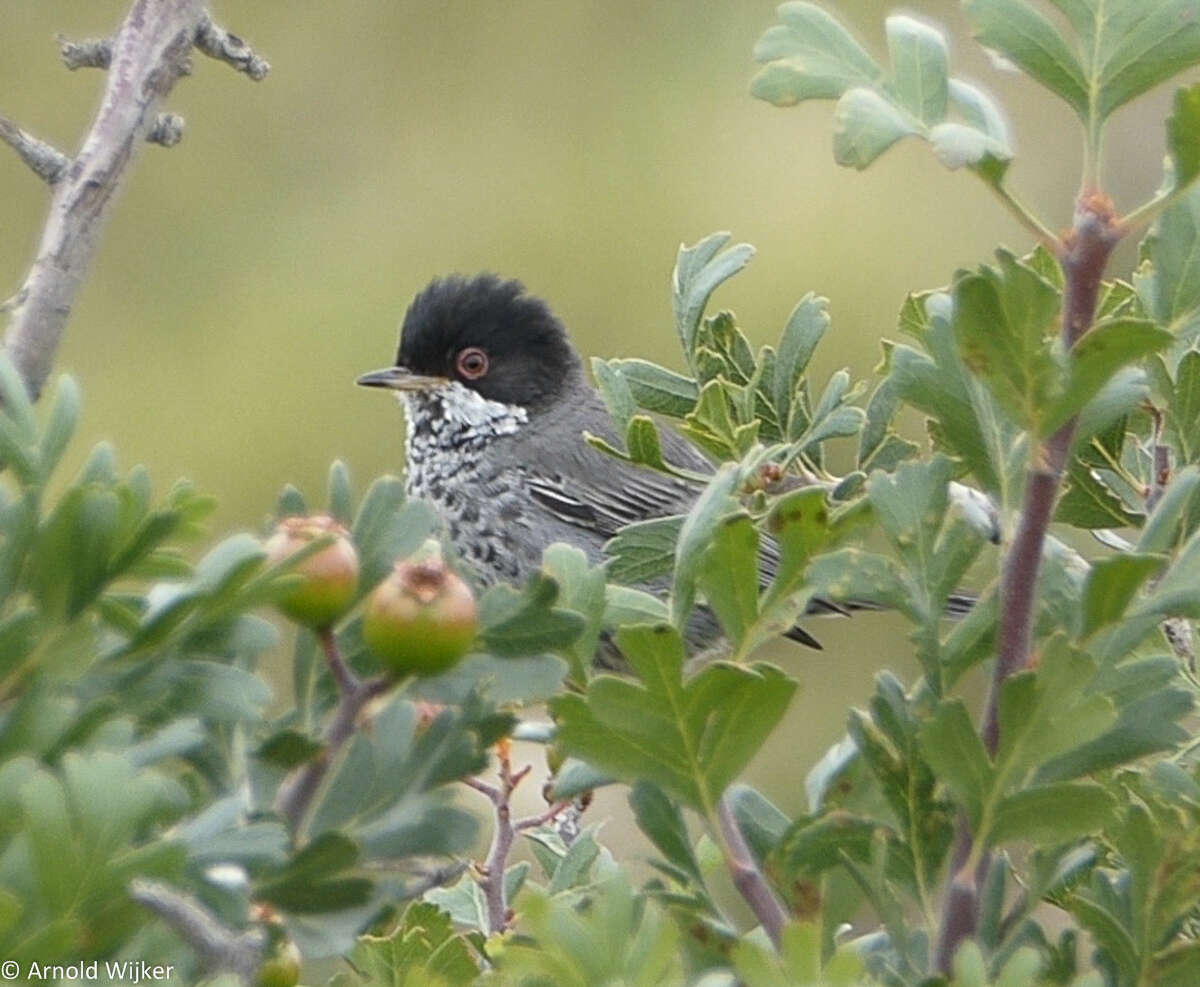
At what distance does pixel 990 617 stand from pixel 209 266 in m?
8.98

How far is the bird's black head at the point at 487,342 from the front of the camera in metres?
5.26

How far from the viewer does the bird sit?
17.0 feet

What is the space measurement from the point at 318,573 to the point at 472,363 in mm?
4272

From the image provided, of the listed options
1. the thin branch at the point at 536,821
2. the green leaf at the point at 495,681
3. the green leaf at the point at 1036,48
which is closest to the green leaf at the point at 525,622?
the green leaf at the point at 495,681

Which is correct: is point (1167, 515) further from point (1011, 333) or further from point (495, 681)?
point (495, 681)

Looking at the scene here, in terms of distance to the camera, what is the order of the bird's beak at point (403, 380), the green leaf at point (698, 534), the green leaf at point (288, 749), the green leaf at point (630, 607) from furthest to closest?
the bird's beak at point (403, 380), the green leaf at point (630, 607), the green leaf at point (698, 534), the green leaf at point (288, 749)

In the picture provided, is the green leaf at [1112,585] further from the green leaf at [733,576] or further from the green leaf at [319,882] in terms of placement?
the green leaf at [319,882]

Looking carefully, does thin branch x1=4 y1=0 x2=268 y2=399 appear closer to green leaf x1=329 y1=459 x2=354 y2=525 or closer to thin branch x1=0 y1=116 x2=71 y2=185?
thin branch x1=0 y1=116 x2=71 y2=185

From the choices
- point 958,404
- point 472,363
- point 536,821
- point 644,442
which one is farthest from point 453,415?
point 958,404

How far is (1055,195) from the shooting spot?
9781mm

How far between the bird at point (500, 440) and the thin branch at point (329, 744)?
393 cm

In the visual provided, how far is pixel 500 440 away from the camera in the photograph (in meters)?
5.41

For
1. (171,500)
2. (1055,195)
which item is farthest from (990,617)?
(1055,195)

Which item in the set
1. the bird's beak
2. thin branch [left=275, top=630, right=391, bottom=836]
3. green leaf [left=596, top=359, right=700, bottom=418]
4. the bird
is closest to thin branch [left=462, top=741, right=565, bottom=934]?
green leaf [left=596, top=359, right=700, bottom=418]
